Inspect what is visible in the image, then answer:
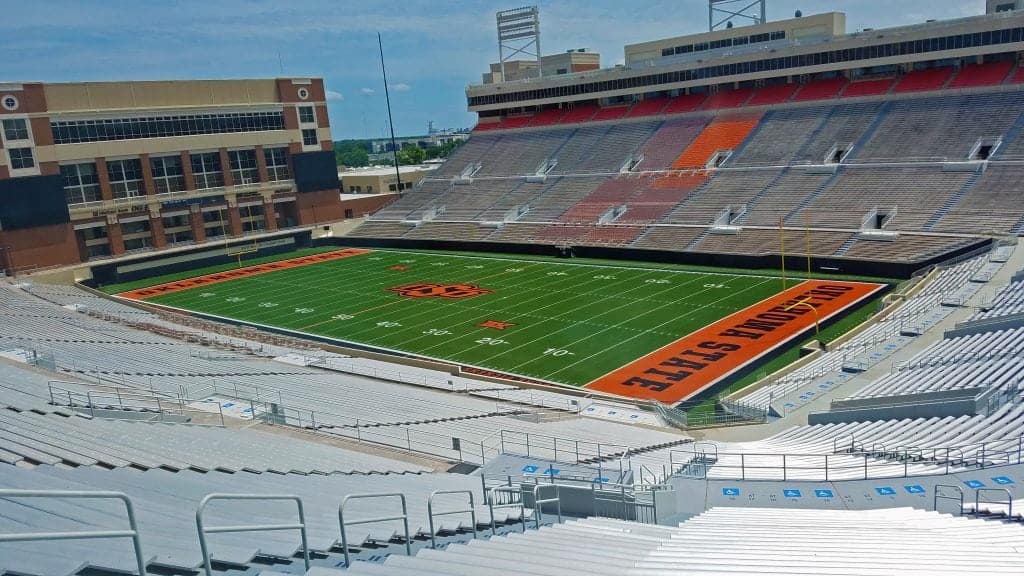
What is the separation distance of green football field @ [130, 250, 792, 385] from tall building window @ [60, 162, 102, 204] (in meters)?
12.2

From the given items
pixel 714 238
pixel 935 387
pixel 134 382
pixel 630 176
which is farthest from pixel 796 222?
pixel 134 382

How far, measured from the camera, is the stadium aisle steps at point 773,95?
4788cm

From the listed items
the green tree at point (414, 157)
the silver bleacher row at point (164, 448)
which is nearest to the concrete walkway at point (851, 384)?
the silver bleacher row at point (164, 448)

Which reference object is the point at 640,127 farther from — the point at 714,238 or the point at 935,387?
the point at 935,387

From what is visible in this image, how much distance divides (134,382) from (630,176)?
36028mm

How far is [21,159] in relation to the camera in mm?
43625

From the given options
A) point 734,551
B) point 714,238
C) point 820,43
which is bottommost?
point 714,238

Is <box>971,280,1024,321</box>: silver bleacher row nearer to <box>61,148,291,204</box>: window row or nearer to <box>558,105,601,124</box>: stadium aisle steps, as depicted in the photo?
<box>558,105,601,124</box>: stadium aisle steps

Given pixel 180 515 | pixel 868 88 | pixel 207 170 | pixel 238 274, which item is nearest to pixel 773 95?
pixel 868 88

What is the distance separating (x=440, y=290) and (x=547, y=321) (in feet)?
28.1

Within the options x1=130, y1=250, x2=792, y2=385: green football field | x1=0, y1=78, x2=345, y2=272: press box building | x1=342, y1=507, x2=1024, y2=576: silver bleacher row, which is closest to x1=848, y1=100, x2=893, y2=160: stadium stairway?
x1=130, y1=250, x2=792, y2=385: green football field

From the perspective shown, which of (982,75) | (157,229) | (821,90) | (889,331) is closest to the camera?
(889,331)

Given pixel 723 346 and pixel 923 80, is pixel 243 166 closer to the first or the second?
pixel 723 346

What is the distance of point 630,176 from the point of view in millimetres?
48375
